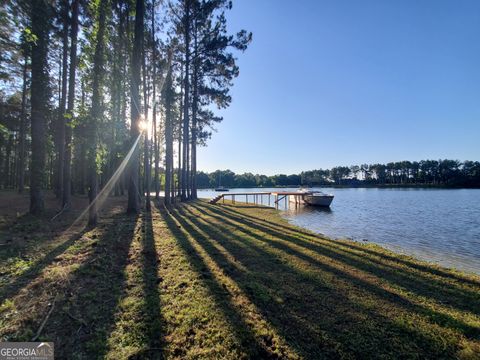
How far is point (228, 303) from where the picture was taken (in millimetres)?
3441

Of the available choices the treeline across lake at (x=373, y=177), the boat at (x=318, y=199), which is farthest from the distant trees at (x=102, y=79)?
the treeline across lake at (x=373, y=177)

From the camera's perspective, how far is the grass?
2.53 metres

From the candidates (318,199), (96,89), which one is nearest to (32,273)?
(96,89)

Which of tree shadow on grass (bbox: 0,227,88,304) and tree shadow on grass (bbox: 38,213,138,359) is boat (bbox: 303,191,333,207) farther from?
tree shadow on grass (bbox: 0,227,88,304)

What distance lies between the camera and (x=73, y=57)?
1044 cm

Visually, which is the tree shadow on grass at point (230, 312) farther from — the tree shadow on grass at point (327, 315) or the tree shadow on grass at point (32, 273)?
the tree shadow on grass at point (32, 273)

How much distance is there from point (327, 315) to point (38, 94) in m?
11.1

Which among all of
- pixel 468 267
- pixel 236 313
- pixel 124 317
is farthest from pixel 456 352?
pixel 468 267

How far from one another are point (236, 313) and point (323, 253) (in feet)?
13.6

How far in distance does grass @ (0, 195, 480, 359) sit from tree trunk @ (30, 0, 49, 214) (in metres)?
2.80

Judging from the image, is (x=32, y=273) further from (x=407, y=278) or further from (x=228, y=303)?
(x=407, y=278)

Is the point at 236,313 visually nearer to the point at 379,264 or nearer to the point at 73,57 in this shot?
the point at 379,264

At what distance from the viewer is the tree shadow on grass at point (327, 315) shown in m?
2.57

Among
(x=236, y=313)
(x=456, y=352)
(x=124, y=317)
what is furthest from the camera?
(x=236, y=313)
